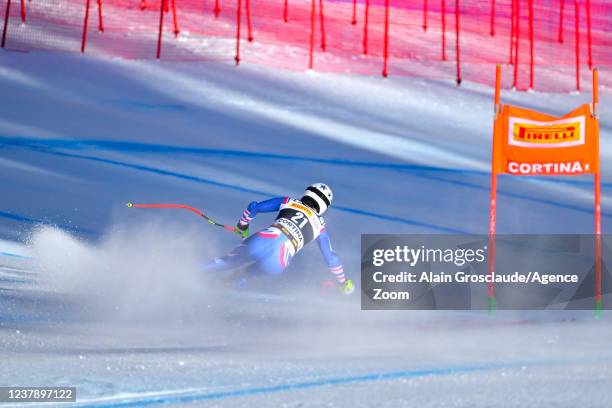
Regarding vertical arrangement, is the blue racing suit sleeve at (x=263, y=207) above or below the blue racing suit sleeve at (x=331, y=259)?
above

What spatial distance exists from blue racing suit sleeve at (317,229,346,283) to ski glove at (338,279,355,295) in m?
0.02

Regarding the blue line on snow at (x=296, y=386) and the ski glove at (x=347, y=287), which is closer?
the blue line on snow at (x=296, y=386)

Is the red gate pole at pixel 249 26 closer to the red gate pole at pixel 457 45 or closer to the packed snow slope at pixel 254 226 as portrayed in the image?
the packed snow slope at pixel 254 226

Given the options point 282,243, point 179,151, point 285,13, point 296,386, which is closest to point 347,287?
point 282,243

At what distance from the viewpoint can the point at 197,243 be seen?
18.1 feet

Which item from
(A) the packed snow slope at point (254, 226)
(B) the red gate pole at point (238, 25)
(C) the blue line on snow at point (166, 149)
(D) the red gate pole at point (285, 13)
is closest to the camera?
(A) the packed snow slope at point (254, 226)

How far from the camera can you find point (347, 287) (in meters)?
5.08

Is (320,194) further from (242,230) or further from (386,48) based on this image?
(386,48)

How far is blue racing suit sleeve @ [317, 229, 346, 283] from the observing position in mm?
5086

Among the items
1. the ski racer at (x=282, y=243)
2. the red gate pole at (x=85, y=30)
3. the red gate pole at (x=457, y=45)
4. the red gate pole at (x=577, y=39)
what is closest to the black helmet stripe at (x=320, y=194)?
the ski racer at (x=282, y=243)

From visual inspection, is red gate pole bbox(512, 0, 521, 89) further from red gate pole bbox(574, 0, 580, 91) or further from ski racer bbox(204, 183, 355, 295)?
ski racer bbox(204, 183, 355, 295)

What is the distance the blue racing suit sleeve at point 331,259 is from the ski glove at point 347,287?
0.02 m

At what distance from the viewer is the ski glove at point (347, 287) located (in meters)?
5.08

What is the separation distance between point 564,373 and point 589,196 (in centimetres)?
339
